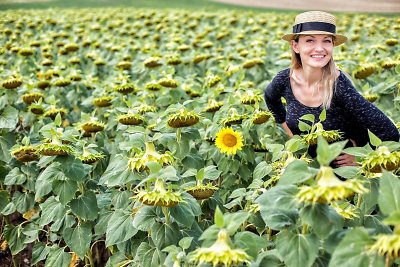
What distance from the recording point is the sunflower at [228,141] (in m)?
2.23

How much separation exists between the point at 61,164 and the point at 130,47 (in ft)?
12.2

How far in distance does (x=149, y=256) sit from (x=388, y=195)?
0.90m

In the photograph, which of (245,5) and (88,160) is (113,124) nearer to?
(88,160)

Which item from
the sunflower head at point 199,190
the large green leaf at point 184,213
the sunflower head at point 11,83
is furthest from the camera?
the sunflower head at point 11,83

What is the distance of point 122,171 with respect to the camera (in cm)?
180

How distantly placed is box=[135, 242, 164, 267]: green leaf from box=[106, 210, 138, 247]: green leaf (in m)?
0.06

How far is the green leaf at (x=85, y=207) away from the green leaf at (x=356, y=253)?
121 centimetres

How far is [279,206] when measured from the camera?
117 centimetres

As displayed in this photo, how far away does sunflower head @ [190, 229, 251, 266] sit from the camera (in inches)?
44.7

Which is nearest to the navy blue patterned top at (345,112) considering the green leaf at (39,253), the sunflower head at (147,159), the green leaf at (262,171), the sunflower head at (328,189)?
the green leaf at (262,171)

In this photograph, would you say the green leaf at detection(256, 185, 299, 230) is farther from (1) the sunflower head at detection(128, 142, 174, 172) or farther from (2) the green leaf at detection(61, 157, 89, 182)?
(2) the green leaf at detection(61, 157, 89, 182)

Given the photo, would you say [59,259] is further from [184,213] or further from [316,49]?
[316,49]

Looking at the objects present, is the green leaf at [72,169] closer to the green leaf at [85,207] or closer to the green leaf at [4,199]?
the green leaf at [85,207]

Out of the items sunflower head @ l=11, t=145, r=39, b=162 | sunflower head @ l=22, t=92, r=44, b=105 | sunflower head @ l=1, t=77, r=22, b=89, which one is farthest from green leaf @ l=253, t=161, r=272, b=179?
sunflower head @ l=1, t=77, r=22, b=89
